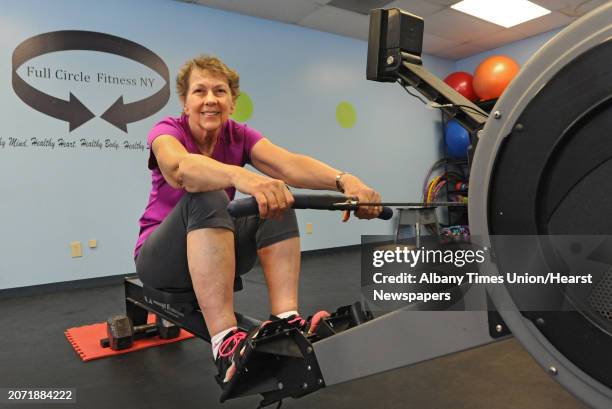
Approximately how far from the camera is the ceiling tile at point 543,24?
451 cm

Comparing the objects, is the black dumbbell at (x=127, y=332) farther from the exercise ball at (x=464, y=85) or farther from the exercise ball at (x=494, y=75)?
the exercise ball at (x=464, y=85)

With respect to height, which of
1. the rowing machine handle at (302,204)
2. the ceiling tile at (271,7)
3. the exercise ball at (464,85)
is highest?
the ceiling tile at (271,7)

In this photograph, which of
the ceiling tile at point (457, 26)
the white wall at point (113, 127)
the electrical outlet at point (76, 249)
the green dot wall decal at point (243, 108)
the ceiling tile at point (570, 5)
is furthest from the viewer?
the ceiling tile at point (457, 26)

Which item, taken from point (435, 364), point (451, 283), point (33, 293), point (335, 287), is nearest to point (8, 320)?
point (33, 293)

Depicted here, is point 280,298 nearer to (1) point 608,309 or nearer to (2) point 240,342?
(2) point 240,342

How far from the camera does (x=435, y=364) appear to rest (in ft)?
5.08

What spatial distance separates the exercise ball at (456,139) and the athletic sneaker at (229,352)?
435 centimetres

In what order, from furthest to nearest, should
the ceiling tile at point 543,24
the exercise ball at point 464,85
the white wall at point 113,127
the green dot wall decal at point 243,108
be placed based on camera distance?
the exercise ball at point 464,85, the ceiling tile at point 543,24, the green dot wall decal at point 243,108, the white wall at point 113,127

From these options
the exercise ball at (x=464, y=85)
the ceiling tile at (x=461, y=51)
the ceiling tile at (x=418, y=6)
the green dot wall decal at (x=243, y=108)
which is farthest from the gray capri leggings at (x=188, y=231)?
the ceiling tile at (x=461, y=51)

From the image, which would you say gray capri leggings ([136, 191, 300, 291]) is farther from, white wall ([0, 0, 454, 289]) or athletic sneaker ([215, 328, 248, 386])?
white wall ([0, 0, 454, 289])

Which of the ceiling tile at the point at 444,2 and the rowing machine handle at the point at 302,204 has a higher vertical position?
the ceiling tile at the point at 444,2

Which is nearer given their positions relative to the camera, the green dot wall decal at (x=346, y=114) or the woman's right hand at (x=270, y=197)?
the woman's right hand at (x=270, y=197)

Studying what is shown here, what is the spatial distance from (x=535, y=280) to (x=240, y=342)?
68 cm

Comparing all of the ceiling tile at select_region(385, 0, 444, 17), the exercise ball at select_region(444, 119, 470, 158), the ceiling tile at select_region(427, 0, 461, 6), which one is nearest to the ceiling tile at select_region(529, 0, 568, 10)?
the ceiling tile at select_region(427, 0, 461, 6)
